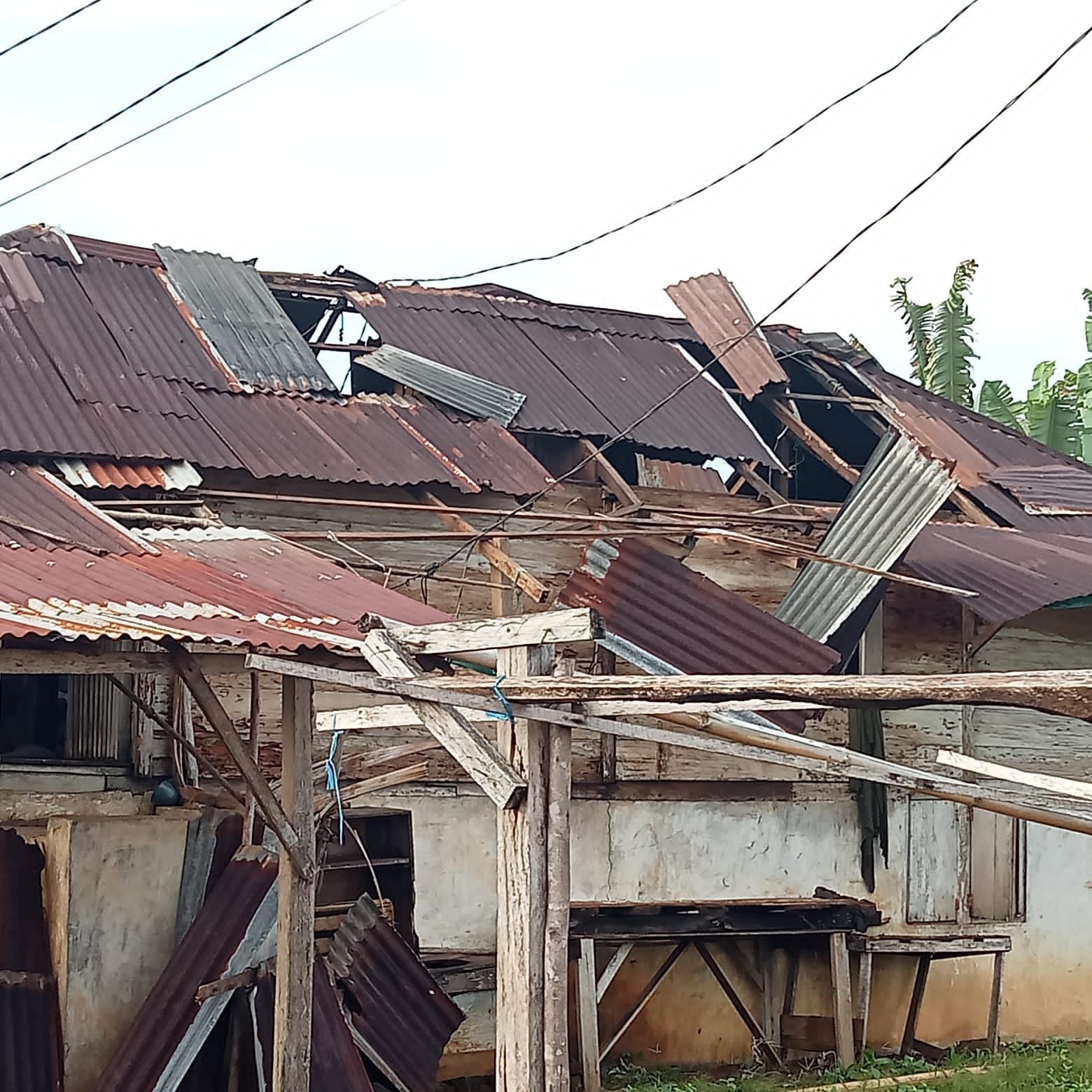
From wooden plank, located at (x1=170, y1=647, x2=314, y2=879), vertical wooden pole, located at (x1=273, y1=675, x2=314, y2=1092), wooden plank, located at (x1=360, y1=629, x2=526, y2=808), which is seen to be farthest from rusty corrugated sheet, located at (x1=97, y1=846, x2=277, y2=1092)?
wooden plank, located at (x1=360, y1=629, x2=526, y2=808)

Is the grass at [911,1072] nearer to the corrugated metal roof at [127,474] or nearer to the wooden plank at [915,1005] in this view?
the wooden plank at [915,1005]

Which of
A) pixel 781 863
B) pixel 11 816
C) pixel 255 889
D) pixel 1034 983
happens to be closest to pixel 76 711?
pixel 11 816

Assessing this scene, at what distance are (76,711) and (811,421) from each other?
6975 mm

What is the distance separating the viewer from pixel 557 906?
5516mm

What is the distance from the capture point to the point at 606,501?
11.7 meters

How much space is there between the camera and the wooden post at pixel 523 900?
214 inches

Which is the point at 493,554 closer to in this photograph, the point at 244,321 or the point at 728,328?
the point at 244,321

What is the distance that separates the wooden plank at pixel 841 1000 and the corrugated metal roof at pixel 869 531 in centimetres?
287

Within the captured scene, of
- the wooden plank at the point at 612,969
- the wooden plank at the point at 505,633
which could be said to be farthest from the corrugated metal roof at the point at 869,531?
the wooden plank at the point at 505,633

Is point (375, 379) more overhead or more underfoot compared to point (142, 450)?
more overhead

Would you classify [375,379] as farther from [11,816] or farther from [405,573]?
[11,816]

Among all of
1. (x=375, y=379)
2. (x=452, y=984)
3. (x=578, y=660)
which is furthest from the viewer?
(x=375, y=379)

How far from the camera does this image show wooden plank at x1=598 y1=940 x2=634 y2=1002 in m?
11.2

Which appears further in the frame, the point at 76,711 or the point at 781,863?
the point at 781,863
